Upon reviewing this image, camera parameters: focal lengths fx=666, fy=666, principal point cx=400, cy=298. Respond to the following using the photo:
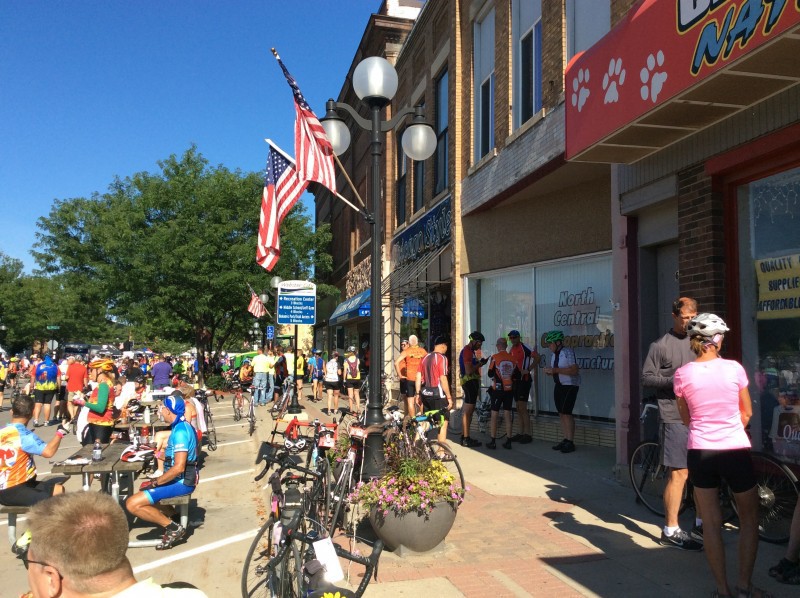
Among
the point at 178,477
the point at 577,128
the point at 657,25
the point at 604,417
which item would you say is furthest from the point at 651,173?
the point at 178,477

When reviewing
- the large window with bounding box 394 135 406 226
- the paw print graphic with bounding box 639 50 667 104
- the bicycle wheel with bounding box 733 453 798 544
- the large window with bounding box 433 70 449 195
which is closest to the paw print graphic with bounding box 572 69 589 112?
the paw print graphic with bounding box 639 50 667 104

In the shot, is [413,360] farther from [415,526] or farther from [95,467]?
[415,526]

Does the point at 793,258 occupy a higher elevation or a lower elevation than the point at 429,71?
lower

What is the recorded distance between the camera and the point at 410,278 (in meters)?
16.6

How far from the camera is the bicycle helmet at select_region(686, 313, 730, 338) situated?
14.3 feet

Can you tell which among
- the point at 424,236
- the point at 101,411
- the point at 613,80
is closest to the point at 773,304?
the point at 613,80

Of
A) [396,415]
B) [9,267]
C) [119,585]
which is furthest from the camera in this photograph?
[9,267]

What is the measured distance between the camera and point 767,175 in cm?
603

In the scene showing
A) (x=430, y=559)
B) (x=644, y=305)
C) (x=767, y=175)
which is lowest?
(x=430, y=559)

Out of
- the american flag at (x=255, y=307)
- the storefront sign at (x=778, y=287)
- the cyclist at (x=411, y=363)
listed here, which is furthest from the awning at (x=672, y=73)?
the american flag at (x=255, y=307)

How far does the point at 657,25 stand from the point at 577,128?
162cm

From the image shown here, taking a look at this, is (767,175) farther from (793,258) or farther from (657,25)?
(657,25)

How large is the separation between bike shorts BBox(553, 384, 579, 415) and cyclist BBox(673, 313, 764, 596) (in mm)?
5344

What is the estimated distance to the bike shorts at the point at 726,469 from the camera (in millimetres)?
4238
